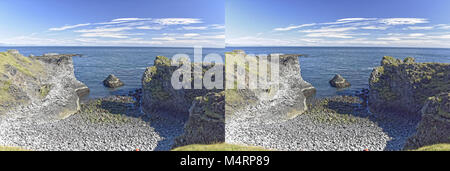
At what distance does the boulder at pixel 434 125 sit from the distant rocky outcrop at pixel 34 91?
95.2 ft

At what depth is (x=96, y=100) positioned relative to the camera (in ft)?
84.1

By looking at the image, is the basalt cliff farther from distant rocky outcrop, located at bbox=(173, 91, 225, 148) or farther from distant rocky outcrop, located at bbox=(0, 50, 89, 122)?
distant rocky outcrop, located at bbox=(0, 50, 89, 122)

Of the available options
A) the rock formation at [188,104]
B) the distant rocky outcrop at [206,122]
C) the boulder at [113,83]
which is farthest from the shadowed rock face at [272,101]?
the boulder at [113,83]

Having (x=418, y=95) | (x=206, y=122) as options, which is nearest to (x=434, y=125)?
(x=418, y=95)

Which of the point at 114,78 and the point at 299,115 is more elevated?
the point at 114,78

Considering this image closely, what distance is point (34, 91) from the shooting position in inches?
974

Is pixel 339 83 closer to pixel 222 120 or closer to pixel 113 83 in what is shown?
pixel 222 120

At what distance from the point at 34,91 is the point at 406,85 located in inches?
1561

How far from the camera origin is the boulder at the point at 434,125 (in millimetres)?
13930

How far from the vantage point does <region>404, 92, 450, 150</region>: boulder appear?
13.9 meters

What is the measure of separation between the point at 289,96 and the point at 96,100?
21.9 metres
